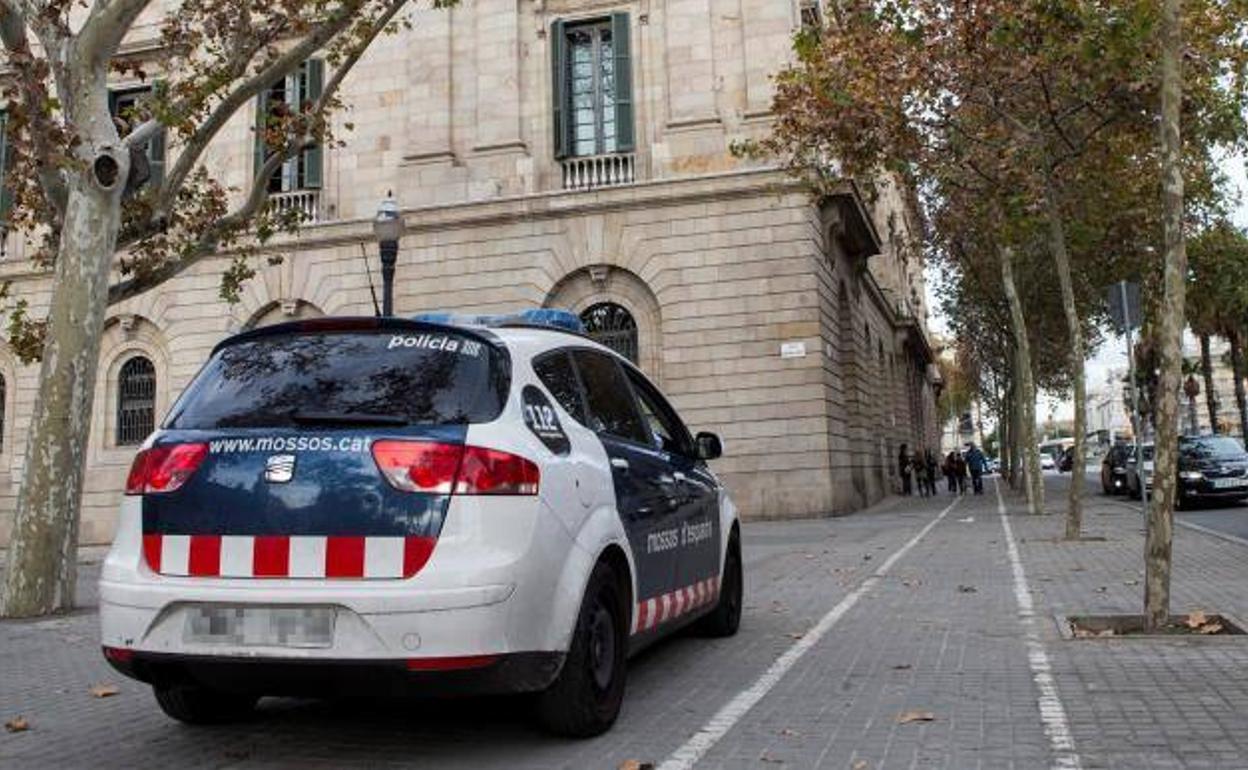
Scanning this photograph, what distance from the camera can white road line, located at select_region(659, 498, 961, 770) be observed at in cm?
430

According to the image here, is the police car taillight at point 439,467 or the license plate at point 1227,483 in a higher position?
the police car taillight at point 439,467

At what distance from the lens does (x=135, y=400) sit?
24703 mm

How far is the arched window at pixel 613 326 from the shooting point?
22250mm

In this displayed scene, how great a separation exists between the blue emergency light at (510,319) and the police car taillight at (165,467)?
1.02 m

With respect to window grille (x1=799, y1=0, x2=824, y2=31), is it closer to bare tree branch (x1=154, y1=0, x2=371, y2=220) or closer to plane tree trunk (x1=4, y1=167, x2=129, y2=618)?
bare tree branch (x1=154, y1=0, x2=371, y2=220)

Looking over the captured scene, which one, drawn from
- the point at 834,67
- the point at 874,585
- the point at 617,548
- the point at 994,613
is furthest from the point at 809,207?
the point at 617,548

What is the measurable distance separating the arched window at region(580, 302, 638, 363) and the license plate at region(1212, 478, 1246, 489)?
39.4ft

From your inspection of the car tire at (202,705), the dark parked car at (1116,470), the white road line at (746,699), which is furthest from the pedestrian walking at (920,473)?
the car tire at (202,705)

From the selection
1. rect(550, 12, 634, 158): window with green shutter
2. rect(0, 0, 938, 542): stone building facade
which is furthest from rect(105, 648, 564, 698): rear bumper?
rect(550, 12, 634, 158): window with green shutter

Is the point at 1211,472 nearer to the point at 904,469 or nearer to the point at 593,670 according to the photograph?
the point at 904,469

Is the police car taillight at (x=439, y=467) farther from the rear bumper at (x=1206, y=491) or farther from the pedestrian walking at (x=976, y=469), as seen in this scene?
the pedestrian walking at (x=976, y=469)

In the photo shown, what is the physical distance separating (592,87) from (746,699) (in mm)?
19293

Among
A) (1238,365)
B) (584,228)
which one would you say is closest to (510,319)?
(584,228)

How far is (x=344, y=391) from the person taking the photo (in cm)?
425
